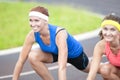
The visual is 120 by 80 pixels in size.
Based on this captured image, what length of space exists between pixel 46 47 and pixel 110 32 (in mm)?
927

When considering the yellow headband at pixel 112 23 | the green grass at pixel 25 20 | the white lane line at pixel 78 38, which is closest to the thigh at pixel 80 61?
the yellow headband at pixel 112 23

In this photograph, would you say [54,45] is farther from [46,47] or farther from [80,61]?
[80,61]

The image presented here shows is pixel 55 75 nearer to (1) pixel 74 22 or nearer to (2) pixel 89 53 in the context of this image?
(2) pixel 89 53

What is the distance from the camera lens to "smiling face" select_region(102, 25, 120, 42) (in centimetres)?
507

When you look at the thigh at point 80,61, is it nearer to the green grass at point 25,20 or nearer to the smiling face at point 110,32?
the smiling face at point 110,32

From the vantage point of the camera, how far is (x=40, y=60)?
18.7 feet

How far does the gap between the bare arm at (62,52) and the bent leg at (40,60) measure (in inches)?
A: 18.5

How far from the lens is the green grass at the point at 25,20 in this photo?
10438 mm

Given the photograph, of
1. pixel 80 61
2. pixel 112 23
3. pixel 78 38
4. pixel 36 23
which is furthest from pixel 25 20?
pixel 112 23

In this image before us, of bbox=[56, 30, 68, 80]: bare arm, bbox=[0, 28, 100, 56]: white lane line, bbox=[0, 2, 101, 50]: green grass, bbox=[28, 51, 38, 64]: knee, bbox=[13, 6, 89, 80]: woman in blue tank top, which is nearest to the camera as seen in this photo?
bbox=[56, 30, 68, 80]: bare arm

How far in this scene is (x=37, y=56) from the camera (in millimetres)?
5688

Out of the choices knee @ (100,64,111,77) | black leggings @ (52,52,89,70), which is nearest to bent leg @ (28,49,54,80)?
black leggings @ (52,52,89,70)

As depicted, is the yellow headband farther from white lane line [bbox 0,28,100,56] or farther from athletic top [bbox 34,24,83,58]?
white lane line [bbox 0,28,100,56]

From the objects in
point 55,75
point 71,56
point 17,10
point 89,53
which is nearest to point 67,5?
point 17,10
